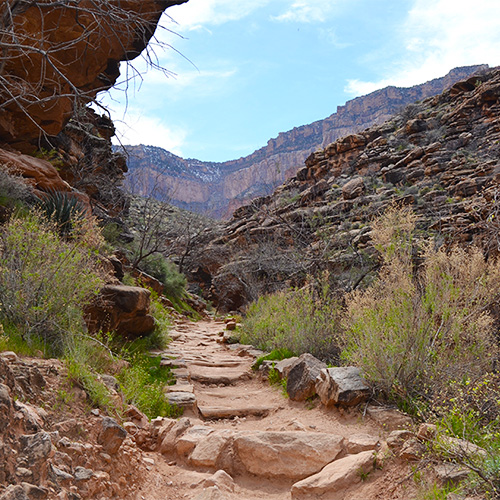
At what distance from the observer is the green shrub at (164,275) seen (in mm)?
15633

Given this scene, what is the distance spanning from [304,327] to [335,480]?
396 centimetres

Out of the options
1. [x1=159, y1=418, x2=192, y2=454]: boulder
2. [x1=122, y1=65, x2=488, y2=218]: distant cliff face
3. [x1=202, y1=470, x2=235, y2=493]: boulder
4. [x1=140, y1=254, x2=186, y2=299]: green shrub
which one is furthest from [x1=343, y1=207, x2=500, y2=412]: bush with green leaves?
[x1=122, y1=65, x2=488, y2=218]: distant cliff face

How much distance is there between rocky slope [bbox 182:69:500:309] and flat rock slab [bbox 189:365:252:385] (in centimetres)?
302

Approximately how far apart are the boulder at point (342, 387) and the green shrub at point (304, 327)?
3.83 feet

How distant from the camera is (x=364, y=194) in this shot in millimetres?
18938

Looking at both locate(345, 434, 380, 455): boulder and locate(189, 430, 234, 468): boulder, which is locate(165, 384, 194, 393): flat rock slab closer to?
locate(189, 430, 234, 468): boulder

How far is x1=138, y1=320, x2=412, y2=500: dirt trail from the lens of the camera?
2.67m

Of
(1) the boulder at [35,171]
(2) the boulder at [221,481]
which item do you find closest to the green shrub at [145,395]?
(2) the boulder at [221,481]

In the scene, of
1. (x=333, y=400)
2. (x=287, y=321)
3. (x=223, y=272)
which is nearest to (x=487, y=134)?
(x=223, y=272)

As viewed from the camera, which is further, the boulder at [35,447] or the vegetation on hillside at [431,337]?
the vegetation on hillside at [431,337]

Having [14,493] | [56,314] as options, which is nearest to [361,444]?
[14,493]

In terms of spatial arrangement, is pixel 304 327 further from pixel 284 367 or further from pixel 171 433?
pixel 171 433

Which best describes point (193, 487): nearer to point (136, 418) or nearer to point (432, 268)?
point (136, 418)

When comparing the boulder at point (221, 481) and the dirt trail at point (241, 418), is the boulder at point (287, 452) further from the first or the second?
the boulder at point (221, 481)
